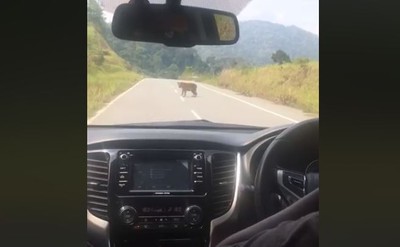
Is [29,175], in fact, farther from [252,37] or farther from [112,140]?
[252,37]

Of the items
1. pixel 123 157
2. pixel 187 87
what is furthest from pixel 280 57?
pixel 123 157

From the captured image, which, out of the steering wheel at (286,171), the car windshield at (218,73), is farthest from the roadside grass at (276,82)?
the steering wheel at (286,171)

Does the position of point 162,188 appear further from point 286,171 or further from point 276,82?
point 276,82

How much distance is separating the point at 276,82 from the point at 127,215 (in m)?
0.78

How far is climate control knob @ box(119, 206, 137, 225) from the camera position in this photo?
2.47 meters

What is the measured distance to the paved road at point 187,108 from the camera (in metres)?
2.48

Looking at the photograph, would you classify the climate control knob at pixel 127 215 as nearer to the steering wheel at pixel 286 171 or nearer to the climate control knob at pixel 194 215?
the climate control knob at pixel 194 215

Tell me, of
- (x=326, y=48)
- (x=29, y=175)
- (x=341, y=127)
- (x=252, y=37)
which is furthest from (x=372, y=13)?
(x=29, y=175)

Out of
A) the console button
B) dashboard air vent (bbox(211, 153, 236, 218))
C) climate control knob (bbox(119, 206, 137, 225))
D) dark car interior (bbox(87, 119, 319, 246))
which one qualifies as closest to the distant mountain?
dark car interior (bbox(87, 119, 319, 246))

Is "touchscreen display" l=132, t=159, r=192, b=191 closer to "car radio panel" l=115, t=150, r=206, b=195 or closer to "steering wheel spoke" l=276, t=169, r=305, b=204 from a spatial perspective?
"car radio panel" l=115, t=150, r=206, b=195

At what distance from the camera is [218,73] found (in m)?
2.58

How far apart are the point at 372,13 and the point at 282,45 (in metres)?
0.62

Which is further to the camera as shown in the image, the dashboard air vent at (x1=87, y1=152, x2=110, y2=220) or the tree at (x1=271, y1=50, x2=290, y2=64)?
the tree at (x1=271, y1=50, x2=290, y2=64)

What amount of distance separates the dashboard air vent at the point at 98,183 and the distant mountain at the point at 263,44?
559 millimetres
